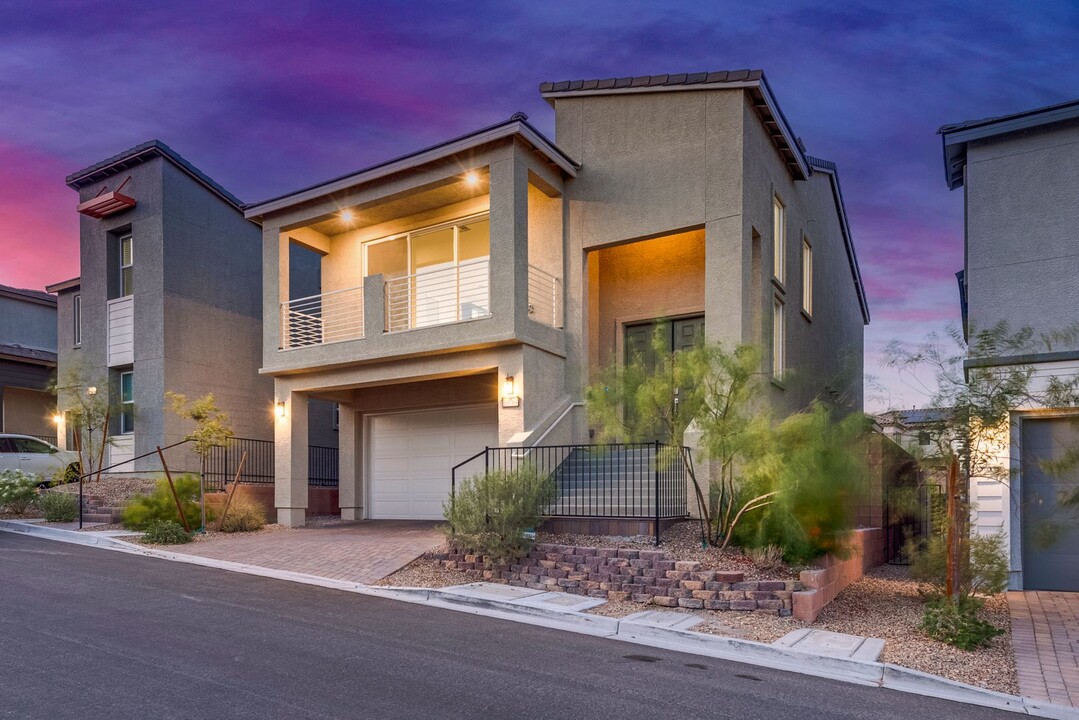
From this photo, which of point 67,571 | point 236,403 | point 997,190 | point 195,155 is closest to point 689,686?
point 67,571

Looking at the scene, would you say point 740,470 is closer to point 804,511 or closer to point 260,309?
point 804,511

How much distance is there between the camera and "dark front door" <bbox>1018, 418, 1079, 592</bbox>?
32.8ft

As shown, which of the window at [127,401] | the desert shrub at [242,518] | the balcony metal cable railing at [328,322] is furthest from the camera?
the window at [127,401]

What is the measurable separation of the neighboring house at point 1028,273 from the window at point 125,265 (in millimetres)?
17583

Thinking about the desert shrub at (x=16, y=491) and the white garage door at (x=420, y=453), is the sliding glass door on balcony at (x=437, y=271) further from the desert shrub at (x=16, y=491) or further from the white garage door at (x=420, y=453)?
the desert shrub at (x=16, y=491)

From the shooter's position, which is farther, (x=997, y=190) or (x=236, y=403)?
(x=236, y=403)

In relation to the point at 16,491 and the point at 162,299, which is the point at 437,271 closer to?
the point at 162,299

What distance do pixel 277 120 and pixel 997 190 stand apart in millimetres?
14603

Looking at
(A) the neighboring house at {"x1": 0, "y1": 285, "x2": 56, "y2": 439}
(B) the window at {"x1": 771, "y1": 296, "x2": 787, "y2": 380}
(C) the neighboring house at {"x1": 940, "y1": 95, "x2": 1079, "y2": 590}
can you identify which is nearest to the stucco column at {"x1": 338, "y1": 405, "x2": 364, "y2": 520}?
(B) the window at {"x1": 771, "y1": 296, "x2": 787, "y2": 380}

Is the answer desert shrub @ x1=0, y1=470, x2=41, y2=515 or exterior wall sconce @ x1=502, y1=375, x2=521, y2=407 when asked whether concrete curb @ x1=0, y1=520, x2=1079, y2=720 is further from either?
desert shrub @ x1=0, y1=470, x2=41, y2=515

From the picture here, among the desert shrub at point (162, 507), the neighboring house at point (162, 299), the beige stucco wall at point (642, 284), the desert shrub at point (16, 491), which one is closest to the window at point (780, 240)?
the beige stucco wall at point (642, 284)

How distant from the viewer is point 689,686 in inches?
232

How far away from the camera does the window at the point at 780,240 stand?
14.8 m

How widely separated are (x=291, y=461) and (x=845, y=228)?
15.4 metres
